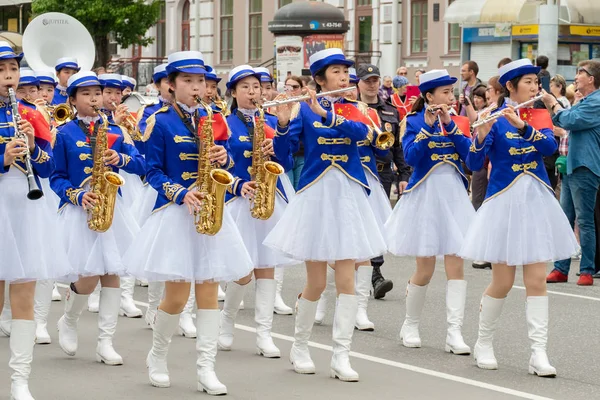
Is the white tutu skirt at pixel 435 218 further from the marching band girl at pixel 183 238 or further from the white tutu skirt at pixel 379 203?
the marching band girl at pixel 183 238

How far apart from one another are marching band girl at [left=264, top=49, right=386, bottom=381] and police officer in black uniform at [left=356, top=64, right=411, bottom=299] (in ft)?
9.14

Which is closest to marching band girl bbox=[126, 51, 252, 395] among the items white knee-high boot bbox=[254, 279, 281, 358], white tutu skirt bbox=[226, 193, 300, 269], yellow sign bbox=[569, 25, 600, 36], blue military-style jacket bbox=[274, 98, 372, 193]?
blue military-style jacket bbox=[274, 98, 372, 193]

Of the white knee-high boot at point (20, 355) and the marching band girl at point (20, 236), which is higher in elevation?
the marching band girl at point (20, 236)

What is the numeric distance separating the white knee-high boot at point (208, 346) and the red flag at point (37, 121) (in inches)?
58.6

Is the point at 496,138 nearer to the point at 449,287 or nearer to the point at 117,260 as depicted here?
the point at 449,287

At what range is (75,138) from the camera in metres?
9.51

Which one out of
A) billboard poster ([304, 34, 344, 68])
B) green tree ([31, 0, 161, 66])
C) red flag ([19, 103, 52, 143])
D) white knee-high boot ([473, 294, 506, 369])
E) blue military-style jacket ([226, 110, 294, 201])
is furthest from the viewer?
green tree ([31, 0, 161, 66])

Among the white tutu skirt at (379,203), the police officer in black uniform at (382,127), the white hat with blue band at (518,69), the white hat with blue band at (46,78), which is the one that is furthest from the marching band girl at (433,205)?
the white hat with blue band at (46,78)

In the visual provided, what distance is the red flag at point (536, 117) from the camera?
30.2 feet

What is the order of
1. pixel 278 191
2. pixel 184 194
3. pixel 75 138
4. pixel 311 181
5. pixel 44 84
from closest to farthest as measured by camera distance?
pixel 184 194
pixel 311 181
pixel 75 138
pixel 278 191
pixel 44 84

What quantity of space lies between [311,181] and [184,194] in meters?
1.22

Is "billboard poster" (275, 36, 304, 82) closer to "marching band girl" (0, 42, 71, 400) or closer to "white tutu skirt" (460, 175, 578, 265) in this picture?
"white tutu skirt" (460, 175, 578, 265)

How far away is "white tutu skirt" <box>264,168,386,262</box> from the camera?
8.67m

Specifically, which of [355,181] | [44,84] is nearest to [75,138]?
[355,181]
